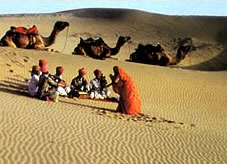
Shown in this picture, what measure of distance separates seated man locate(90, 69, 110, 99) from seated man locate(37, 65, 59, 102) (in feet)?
4.32

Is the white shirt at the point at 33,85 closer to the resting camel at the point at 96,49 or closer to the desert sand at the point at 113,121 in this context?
the desert sand at the point at 113,121

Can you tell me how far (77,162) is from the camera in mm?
9742

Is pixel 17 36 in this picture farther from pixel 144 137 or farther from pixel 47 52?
pixel 144 137

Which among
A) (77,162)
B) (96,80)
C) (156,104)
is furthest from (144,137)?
(156,104)

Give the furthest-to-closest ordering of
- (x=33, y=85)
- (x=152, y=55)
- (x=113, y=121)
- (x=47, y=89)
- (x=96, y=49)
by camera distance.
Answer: (x=152, y=55), (x=96, y=49), (x=33, y=85), (x=47, y=89), (x=113, y=121)

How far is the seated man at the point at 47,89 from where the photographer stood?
15117 millimetres

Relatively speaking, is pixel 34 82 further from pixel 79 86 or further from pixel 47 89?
pixel 79 86

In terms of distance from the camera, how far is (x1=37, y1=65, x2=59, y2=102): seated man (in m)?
15.1

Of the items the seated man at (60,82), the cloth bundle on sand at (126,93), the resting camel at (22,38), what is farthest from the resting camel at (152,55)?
the cloth bundle on sand at (126,93)

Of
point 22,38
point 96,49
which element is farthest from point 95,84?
point 96,49

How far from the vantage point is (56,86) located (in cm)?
→ 1548

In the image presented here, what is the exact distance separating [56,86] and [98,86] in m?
1.51

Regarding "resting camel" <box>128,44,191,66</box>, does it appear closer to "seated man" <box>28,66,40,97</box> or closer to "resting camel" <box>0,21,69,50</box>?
"resting camel" <box>0,21,69,50</box>

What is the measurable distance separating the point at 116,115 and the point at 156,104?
15.5ft
